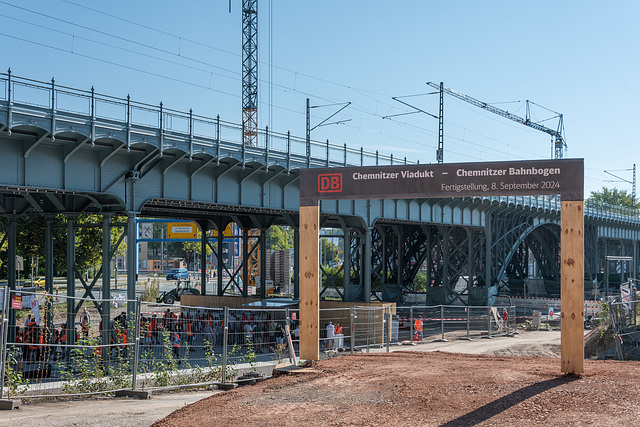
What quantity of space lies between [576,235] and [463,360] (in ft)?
12.7

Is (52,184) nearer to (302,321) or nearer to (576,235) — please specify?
(302,321)

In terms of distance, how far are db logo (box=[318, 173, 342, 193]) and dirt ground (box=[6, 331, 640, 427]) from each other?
3.56 metres

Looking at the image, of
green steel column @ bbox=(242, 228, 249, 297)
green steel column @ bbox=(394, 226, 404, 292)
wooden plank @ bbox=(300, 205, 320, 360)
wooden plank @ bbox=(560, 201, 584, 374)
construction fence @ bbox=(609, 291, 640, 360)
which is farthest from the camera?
green steel column @ bbox=(394, 226, 404, 292)

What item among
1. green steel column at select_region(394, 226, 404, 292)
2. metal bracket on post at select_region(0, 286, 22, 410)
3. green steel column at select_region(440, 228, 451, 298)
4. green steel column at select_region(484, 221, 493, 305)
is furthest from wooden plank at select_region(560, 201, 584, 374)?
green steel column at select_region(394, 226, 404, 292)

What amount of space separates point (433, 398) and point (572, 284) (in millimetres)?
3635

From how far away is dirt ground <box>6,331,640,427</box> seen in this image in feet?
27.6

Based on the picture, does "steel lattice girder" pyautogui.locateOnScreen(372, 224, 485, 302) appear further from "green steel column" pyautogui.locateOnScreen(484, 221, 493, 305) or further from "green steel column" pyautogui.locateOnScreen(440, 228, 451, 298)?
"green steel column" pyautogui.locateOnScreen(484, 221, 493, 305)

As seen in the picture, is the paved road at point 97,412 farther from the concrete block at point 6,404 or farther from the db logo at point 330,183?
the db logo at point 330,183

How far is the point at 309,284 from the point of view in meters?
13.5

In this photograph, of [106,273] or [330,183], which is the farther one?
[106,273]

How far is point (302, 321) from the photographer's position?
1361 cm

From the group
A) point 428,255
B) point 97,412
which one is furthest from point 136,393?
point 428,255

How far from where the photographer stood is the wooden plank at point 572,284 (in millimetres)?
11148

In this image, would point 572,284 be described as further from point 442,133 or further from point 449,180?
point 442,133
